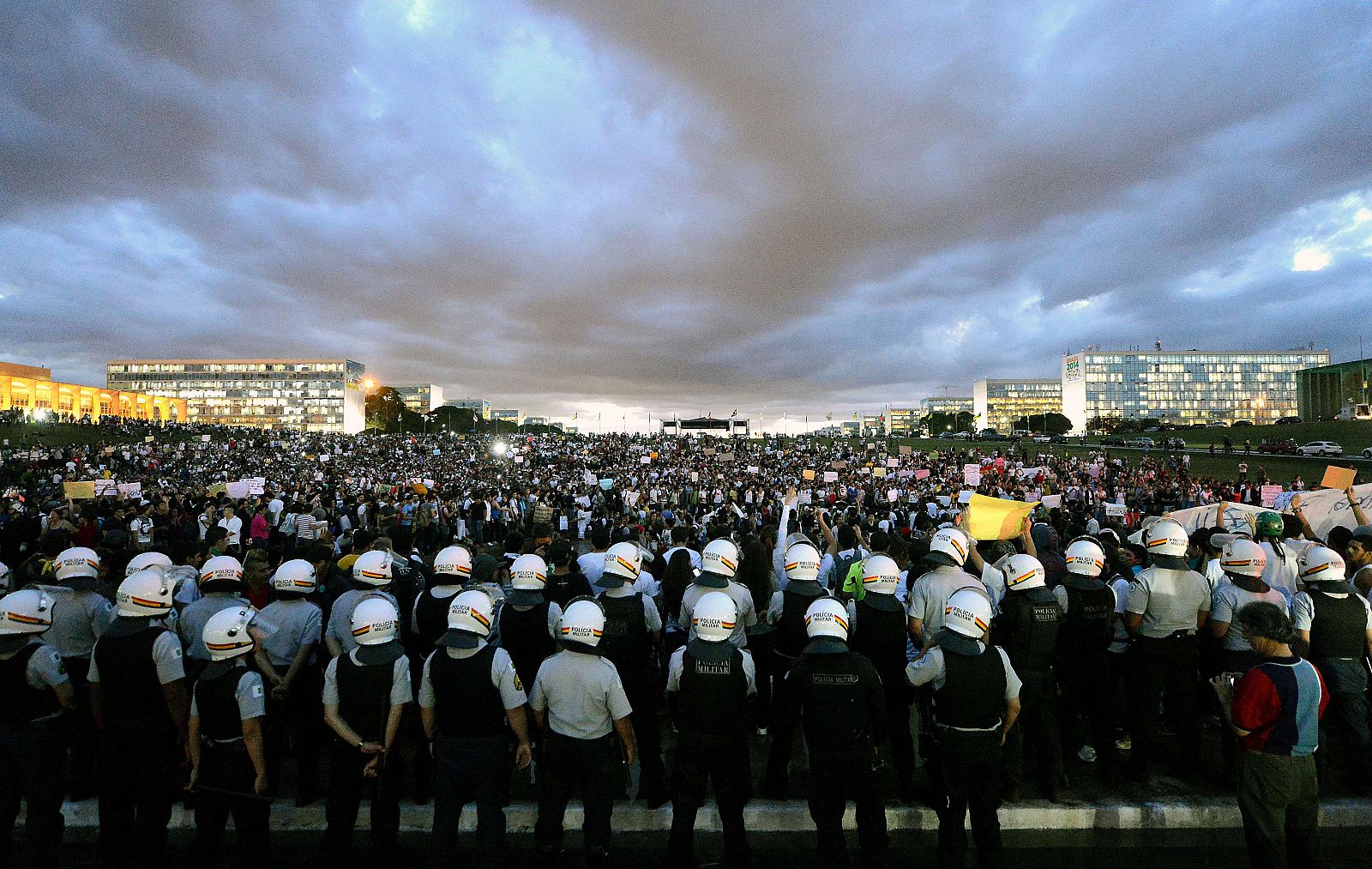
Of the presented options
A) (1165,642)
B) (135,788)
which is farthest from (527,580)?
(1165,642)

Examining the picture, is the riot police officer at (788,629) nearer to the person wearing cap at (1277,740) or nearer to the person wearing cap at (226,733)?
the person wearing cap at (1277,740)

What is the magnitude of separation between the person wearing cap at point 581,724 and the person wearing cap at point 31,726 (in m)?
3.38

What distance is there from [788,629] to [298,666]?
4.07 m

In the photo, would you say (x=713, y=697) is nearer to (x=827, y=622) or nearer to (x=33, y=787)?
(x=827, y=622)

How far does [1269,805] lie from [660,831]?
4089 millimetres

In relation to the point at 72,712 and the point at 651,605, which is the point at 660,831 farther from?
the point at 72,712

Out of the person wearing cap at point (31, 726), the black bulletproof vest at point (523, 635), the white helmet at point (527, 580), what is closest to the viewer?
the person wearing cap at point (31, 726)

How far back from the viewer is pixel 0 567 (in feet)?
22.4

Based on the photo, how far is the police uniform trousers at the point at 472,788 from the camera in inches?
155

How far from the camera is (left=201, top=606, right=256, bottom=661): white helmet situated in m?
3.85

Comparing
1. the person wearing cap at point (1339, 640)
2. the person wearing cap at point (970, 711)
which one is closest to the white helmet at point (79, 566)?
the person wearing cap at point (970, 711)

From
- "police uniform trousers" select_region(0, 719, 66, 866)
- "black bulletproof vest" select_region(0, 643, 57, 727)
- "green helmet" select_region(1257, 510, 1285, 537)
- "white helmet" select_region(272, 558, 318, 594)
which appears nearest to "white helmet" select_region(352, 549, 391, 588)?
"white helmet" select_region(272, 558, 318, 594)

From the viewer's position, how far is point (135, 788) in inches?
170

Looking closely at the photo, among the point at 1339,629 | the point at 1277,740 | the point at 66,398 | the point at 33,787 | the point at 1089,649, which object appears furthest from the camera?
the point at 66,398
